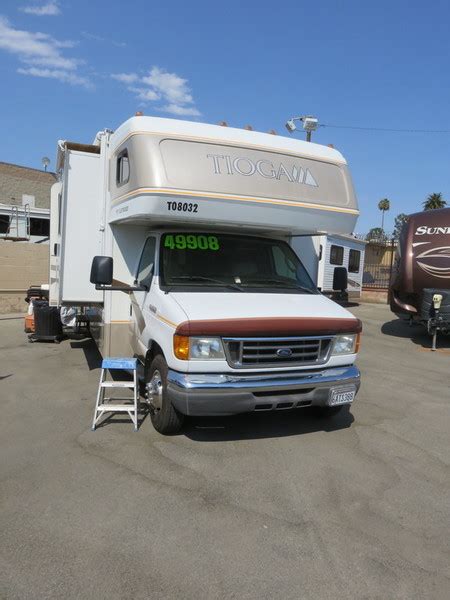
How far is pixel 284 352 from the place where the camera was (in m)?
4.57

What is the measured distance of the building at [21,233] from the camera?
14.0 meters

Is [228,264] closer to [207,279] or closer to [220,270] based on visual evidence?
[220,270]

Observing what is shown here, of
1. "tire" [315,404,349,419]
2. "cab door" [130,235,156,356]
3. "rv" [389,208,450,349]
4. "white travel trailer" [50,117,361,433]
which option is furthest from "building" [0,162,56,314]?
"tire" [315,404,349,419]

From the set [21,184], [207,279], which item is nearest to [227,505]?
[207,279]

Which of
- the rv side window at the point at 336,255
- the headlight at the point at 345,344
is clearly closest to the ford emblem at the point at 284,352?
the headlight at the point at 345,344

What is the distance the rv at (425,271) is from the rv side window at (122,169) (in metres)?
7.16

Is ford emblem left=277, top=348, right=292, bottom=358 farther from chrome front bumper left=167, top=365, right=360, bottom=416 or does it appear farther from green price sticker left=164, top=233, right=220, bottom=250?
green price sticker left=164, top=233, right=220, bottom=250

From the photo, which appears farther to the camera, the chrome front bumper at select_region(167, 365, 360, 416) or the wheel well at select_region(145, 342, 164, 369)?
the wheel well at select_region(145, 342, 164, 369)

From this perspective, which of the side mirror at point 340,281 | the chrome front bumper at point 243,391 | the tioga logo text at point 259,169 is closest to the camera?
the chrome front bumper at point 243,391

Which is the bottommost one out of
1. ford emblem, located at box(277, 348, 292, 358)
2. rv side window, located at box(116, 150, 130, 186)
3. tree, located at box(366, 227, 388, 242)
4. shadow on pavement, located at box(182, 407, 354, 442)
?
shadow on pavement, located at box(182, 407, 354, 442)

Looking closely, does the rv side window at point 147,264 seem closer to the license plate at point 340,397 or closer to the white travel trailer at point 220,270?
the white travel trailer at point 220,270

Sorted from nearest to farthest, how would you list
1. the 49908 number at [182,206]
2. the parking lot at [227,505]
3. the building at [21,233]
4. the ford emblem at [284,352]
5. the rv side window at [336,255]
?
1. the parking lot at [227,505]
2. the ford emblem at [284,352]
3. the 49908 number at [182,206]
4. the building at [21,233]
5. the rv side window at [336,255]

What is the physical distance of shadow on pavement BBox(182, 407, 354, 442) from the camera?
5.00 m

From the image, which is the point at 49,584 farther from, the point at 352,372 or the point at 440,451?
the point at 440,451
